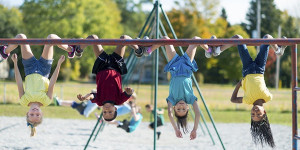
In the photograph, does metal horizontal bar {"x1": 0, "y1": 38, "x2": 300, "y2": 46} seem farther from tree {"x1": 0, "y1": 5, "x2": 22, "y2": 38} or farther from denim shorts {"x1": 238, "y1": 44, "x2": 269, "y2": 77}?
tree {"x1": 0, "y1": 5, "x2": 22, "y2": 38}

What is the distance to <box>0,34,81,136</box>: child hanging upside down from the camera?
5.46 m

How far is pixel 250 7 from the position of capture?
4266cm

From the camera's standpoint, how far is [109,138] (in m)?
9.63

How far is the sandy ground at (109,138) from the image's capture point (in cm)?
848

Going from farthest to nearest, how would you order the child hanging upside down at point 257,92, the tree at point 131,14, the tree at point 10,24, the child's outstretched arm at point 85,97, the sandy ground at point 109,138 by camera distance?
the tree at point 131,14 → the tree at point 10,24 → the sandy ground at point 109,138 → the child hanging upside down at point 257,92 → the child's outstretched arm at point 85,97

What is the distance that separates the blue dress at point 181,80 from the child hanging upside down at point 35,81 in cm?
150

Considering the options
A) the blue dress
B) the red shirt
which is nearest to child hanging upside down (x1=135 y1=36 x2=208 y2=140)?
the blue dress

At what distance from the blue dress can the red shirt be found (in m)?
0.68

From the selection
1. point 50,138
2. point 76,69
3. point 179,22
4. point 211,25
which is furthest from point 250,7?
point 50,138

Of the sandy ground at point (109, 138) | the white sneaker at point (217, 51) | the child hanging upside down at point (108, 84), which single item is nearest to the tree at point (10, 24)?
the sandy ground at point (109, 138)

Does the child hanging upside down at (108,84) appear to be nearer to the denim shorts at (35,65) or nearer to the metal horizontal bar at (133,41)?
the metal horizontal bar at (133,41)

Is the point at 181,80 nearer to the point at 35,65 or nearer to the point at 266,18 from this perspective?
the point at 35,65

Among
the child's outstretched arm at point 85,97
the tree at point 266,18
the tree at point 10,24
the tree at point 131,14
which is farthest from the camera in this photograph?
the tree at point 131,14

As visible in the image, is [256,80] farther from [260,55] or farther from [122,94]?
[122,94]
